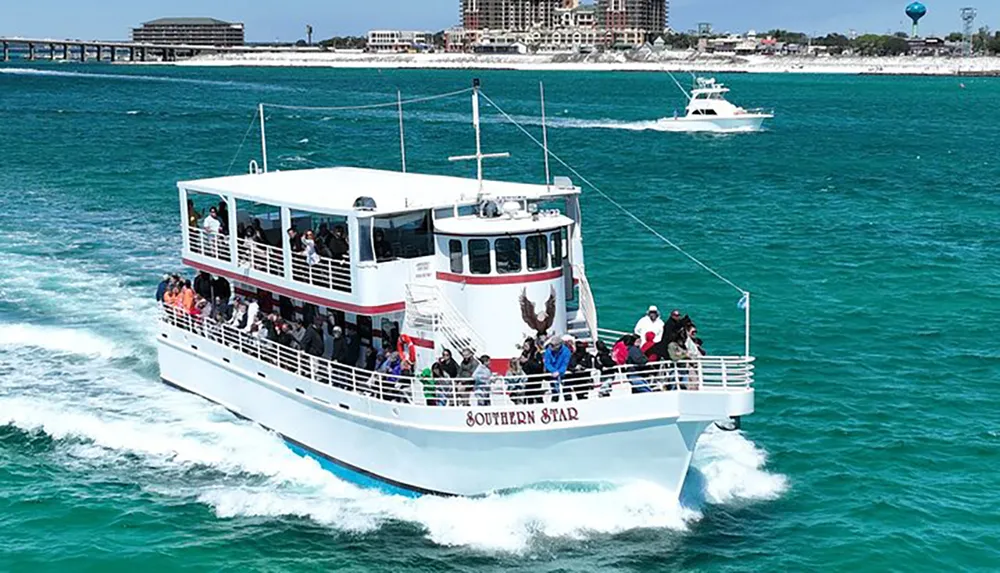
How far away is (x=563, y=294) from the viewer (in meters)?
21.6

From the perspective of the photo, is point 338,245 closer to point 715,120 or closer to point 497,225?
point 497,225

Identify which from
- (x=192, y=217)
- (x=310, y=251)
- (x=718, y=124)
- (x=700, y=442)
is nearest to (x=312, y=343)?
(x=310, y=251)

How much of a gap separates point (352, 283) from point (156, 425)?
625 cm

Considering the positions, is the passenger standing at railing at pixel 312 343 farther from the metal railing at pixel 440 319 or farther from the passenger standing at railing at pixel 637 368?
the passenger standing at railing at pixel 637 368

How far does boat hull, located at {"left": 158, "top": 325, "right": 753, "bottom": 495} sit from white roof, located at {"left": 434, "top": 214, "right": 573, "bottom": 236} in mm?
3104

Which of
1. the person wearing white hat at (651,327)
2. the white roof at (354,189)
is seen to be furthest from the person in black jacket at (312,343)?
the person wearing white hat at (651,327)

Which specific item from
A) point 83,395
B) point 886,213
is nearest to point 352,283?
point 83,395

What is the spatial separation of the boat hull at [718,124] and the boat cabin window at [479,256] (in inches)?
3277

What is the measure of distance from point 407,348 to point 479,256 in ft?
7.38

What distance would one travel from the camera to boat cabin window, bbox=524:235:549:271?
2072cm

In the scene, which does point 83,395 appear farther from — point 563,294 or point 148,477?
point 563,294

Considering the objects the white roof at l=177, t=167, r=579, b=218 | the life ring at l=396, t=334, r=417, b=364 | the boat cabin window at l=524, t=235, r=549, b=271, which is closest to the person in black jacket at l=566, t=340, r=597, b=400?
the boat cabin window at l=524, t=235, r=549, b=271

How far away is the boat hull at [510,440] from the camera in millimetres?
19062

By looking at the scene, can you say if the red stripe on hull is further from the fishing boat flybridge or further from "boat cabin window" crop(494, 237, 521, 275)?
"boat cabin window" crop(494, 237, 521, 275)
